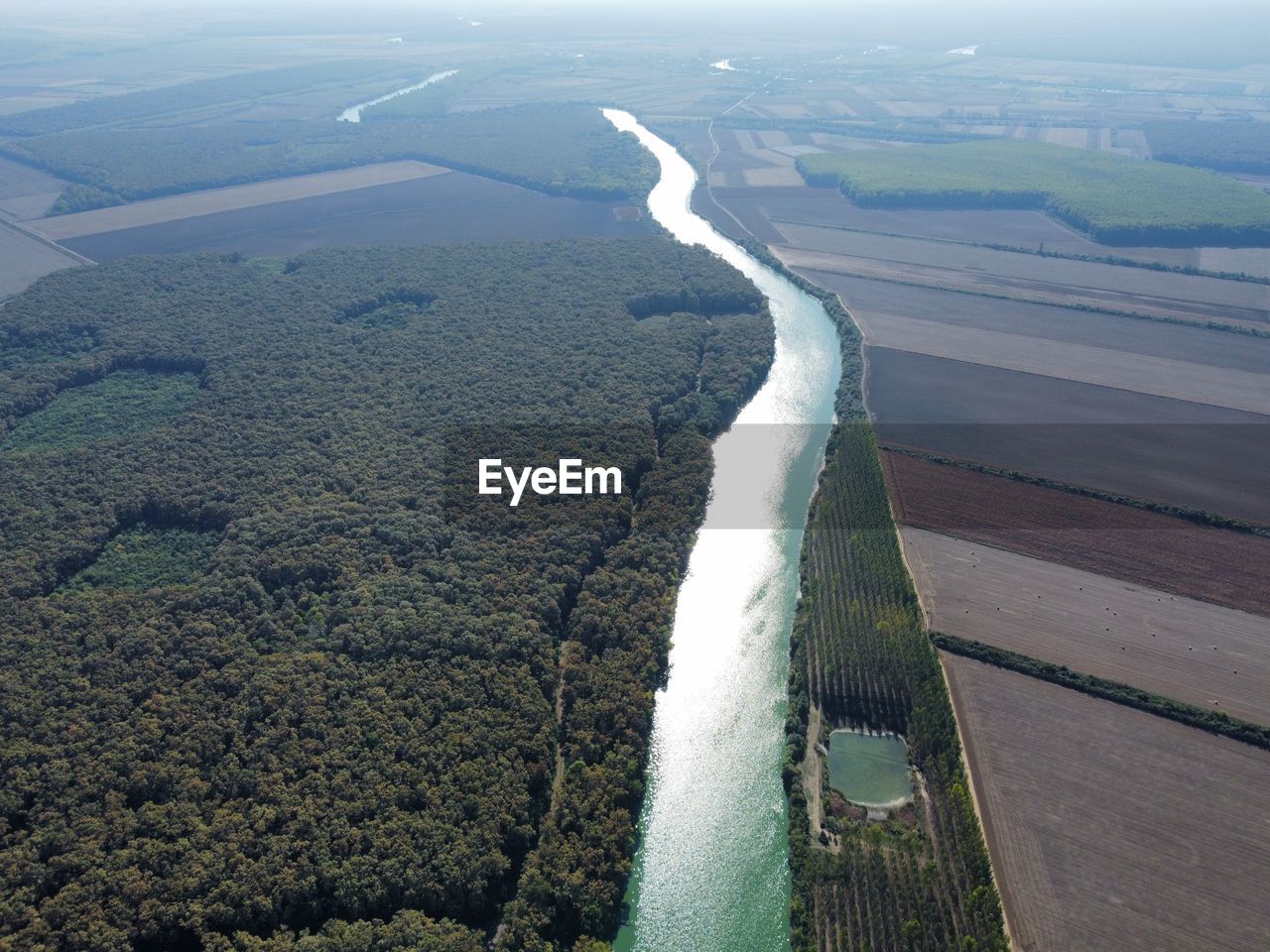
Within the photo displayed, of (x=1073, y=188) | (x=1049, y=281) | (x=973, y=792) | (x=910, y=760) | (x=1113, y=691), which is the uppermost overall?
(x=1073, y=188)

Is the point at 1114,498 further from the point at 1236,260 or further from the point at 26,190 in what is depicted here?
the point at 26,190

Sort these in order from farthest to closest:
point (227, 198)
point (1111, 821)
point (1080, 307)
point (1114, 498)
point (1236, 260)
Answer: point (227, 198)
point (1236, 260)
point (1080, 307)
point (1114, 498)
point (1111, 821)

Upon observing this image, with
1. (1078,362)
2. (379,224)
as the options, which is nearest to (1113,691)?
(1078,362)

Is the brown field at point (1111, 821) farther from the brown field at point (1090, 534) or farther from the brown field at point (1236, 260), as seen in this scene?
the brown field at point (1236, 260)

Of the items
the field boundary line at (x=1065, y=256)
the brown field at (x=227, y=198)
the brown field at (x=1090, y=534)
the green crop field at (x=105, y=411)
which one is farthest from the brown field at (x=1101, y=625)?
the brown field at (x=227, y=198)

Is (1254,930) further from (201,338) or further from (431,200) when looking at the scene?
(431,200)

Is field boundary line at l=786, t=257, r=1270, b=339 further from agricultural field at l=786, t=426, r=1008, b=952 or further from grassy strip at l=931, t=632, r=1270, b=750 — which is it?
grassy strip at l=931, t=632, r=1270, b=750

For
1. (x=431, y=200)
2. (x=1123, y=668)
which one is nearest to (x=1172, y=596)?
(x=1123, y=668)
